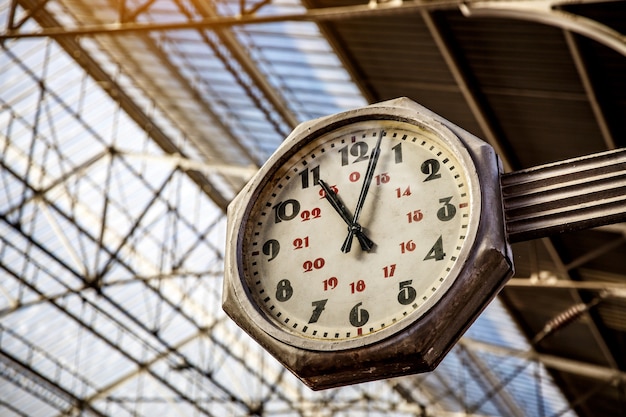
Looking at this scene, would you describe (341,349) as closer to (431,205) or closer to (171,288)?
(431,205)

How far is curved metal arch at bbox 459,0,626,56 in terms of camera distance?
12578 millimetres

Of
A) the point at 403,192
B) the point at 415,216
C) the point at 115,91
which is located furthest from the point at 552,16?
the point at 115,91

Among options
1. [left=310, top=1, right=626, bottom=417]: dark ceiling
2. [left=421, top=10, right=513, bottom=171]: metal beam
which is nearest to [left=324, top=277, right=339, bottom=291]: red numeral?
[left=310, top=1, right=626, bottom=417]: dark ceiling

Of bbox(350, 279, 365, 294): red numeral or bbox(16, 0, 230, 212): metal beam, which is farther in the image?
bbox(16, 0, 230, 212): metal beam

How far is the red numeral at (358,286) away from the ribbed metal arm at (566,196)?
57 cm

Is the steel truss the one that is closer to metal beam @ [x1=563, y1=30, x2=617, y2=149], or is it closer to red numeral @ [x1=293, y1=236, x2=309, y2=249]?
metal beam @ [x1=563, y1=30, x2=617, y2=149]

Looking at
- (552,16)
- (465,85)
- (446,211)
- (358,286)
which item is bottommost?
(358,286)

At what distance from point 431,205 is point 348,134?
0.60 metres

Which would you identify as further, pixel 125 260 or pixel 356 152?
pixel 125 260

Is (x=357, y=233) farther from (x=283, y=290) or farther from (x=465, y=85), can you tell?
(x=465, y=85)

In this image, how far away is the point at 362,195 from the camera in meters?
4.49

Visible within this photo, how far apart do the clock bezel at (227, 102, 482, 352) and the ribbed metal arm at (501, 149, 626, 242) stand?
0.20 meters

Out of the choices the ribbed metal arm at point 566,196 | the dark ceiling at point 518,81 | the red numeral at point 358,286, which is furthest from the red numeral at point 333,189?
the dark ceiling at point 518,81

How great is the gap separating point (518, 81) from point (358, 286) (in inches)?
582
